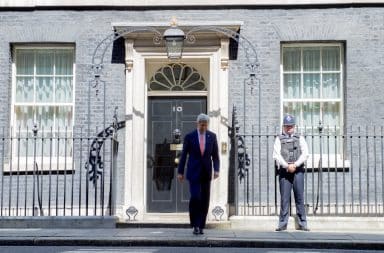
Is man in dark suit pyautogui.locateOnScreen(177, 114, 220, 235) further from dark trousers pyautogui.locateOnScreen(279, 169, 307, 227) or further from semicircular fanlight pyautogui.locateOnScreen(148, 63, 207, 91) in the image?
semicircular fanlight pyautogui.locateOnScreen(148, 63, 207, 91)

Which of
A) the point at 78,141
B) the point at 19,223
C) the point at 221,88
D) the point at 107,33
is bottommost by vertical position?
the point at 19,223

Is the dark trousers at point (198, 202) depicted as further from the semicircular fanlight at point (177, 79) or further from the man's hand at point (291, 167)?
the semicircular fanlight at point (177, 79)

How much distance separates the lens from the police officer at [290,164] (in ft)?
39.0

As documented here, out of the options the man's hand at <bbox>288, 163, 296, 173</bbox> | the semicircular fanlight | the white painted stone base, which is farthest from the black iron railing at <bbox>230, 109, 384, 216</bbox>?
the man's hand at <bbox>288, 163, 296, 173</bbox>

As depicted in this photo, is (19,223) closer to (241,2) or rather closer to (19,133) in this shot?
(19,133)

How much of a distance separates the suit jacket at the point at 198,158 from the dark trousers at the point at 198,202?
4.1 inches

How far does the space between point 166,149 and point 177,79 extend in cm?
145

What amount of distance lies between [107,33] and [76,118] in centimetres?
180

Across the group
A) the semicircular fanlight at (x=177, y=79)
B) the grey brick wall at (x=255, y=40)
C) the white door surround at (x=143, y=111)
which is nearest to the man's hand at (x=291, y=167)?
the white door surround at (x=143, y=111)

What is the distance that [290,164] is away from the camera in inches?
468

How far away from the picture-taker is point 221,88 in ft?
46.7

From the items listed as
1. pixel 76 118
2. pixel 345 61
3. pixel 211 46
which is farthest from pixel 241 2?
pixel 76 118

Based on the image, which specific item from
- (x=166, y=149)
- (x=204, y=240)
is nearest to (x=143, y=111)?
(x=166, y=149)

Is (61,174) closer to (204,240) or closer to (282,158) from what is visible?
(282,158)
